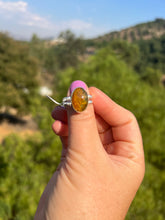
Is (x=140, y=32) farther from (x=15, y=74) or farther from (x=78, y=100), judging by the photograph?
(x=78, y=100)

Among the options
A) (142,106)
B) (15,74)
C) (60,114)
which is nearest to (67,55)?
(15,74)

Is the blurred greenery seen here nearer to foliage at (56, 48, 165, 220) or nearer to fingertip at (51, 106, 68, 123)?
foliage at (56, 48, 165, 220)

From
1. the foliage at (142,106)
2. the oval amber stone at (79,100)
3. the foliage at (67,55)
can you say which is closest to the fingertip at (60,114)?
the oval amber stone at (79,100)

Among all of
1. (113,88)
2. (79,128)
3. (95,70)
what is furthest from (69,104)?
(95,70)

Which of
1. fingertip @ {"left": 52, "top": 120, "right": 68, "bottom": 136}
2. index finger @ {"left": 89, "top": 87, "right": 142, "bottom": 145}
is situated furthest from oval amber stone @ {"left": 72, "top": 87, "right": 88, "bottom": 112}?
fingertip @ {"left": 52, "top": 120, "right": 68, "bottom": 136}

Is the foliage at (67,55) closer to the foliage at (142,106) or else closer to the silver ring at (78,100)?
the foliage at (142,106)

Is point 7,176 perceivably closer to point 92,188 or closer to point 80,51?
point 92,188
